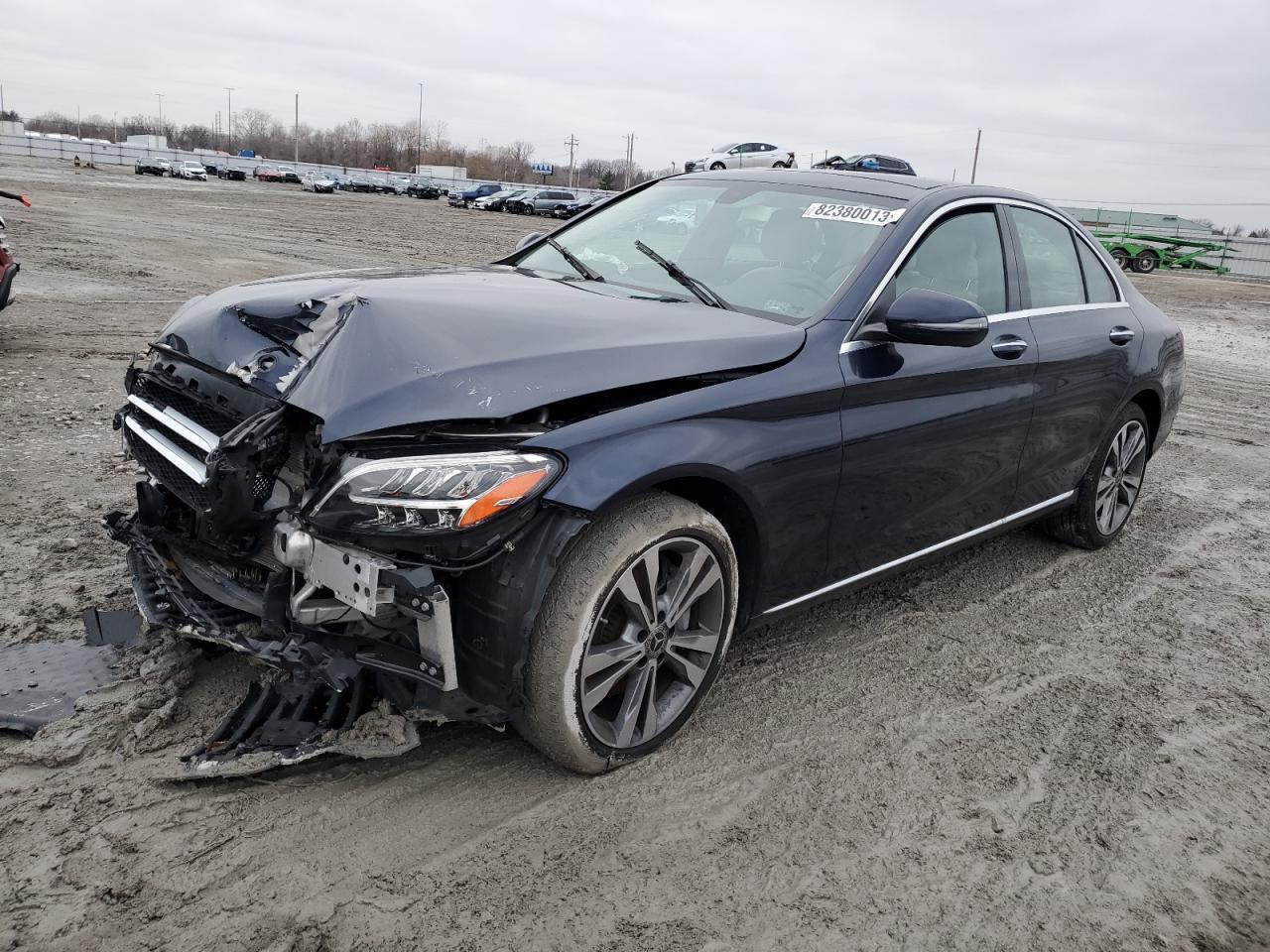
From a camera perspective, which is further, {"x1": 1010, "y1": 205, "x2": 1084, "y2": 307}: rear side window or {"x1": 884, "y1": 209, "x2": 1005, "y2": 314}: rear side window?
{"x1": 1010, "y1": 205, "x2": 1084, "y2": 307}: rear side window

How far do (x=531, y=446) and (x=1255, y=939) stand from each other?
7.32ft

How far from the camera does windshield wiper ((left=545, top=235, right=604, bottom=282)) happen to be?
3840 millimetres

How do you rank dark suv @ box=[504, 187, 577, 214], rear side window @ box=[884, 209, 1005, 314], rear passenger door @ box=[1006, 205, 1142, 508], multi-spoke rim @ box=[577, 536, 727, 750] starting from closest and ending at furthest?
1. multi-spoke rim @ box=[577, 536, 727, 750]
2. rear side window @ box=[884, 209, 1005, 314]
3. rear passenger door @ box=[1006, 205, 1142, 508]
4. dark suv @ box=[504, 187, 577, 214]

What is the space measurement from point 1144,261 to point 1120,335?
3372cm

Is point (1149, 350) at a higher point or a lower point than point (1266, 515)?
higher

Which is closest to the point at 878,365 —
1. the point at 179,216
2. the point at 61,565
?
the point at 61,565

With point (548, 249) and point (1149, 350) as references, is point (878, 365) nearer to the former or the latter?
point (548, 249)

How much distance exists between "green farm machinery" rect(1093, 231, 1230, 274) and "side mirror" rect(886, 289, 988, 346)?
113ft

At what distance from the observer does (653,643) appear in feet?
9.49

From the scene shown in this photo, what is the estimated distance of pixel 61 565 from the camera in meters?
3.99

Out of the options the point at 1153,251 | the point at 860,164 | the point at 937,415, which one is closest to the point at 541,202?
the point at 1153,251

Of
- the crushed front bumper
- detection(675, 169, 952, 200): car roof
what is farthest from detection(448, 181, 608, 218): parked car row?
the crushed front bumper

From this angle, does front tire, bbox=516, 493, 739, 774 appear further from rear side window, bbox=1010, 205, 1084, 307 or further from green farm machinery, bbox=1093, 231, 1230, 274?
green farm machinery, bbox=1093, 231, 1230, 274

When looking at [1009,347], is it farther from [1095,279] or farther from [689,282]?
[689,282]
